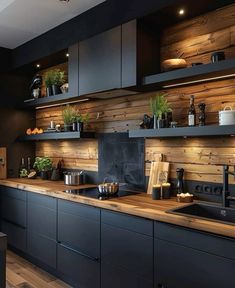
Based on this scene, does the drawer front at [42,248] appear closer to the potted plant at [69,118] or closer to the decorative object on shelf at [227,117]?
the potted plant at [69,118]

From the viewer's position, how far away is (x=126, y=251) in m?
2.22

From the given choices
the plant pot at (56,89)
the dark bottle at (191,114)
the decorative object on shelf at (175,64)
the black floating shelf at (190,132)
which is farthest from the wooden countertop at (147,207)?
the plant pot at (56,89)

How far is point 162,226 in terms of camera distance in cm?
198

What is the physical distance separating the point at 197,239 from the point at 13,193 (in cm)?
257

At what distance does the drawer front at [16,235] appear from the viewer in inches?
137

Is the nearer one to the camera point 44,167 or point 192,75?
point 192,75

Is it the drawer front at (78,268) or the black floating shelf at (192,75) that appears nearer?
the black floating shelf at (192,75)

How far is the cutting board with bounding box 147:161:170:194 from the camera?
A: 2744mm

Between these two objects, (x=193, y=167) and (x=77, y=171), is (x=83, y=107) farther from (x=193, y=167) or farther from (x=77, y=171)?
(x=193, y=167)

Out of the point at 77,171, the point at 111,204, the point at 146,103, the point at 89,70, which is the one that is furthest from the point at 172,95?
the point at 77,171

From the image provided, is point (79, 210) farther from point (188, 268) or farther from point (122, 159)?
point (188, 268)

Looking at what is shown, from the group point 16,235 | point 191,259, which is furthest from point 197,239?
point 16,235

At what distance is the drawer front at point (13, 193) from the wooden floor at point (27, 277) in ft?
2.46

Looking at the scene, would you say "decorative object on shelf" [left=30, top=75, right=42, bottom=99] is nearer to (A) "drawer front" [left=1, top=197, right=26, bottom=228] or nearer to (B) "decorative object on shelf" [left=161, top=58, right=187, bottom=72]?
(A) "drawer front" [left=1, top=197, right=26, bottom=228]
